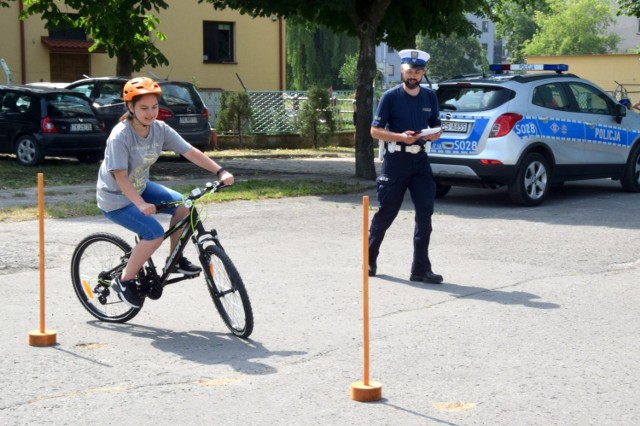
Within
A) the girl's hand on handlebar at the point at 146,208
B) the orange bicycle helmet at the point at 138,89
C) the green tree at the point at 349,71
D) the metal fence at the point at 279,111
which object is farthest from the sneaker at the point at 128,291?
the green tree at the point at 349,71

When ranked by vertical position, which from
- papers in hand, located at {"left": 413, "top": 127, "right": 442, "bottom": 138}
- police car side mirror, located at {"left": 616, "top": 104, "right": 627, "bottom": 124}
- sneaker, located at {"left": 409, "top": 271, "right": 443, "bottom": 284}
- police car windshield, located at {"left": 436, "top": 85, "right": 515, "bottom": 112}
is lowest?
sneaker, located at {"left": 409, "top": 271, "right": 443, "bottom": 284}

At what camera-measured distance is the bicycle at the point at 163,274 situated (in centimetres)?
704

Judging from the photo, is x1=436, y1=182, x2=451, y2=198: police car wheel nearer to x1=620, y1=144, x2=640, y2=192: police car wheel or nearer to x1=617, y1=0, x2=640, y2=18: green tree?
x1=620, y1=144, x2=640, y2=192: police car wheel

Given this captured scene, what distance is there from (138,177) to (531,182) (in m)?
8.32

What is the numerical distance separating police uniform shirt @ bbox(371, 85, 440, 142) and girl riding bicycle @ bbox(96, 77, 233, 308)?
2397 mm

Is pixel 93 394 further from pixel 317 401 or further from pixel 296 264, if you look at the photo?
pixel 296 264

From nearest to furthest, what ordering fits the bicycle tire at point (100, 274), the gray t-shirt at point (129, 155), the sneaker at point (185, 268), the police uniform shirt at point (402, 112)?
the gray t-shirt at point (129, 155) → the sneaker at point (185, 268) → the bicycle tire at point (100, 274) → the police uniform shirt at point (402, 112)

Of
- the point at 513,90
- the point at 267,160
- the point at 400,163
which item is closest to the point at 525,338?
the point at 400,163

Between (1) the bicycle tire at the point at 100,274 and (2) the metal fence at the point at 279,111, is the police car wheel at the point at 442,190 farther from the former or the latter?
(2) the metal fence at the point at 279,111

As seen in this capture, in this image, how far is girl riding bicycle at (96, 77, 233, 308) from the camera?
23.1ft

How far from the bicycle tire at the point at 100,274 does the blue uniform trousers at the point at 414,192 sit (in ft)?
8.54

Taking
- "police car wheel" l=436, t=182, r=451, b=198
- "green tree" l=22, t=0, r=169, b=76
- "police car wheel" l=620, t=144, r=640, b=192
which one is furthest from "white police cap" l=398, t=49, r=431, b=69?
"green tree" l=22, t=0, r=169, b=76

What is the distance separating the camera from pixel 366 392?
576cm

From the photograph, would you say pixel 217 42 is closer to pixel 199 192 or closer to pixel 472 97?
pixel 472 97
